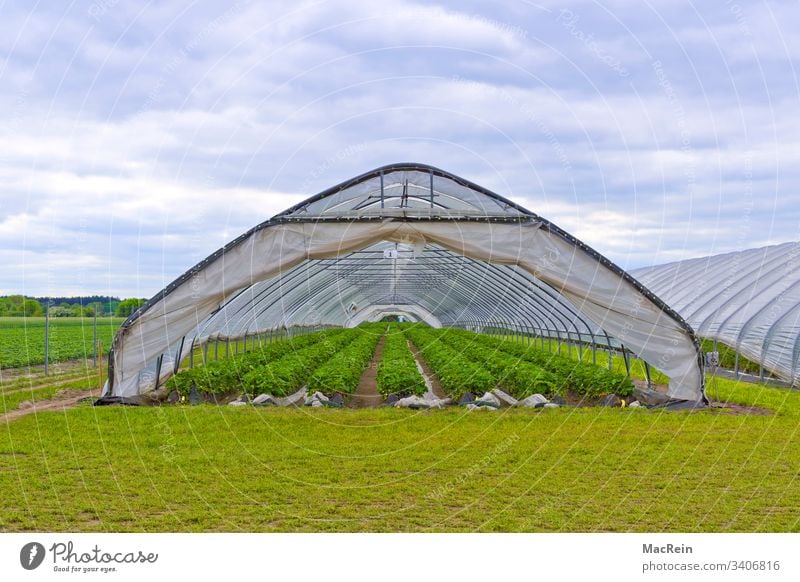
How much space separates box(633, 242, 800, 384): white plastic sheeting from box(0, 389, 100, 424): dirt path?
662 inches

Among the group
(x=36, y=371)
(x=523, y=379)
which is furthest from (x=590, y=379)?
(x=36, y=371)

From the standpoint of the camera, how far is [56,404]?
1591 cm

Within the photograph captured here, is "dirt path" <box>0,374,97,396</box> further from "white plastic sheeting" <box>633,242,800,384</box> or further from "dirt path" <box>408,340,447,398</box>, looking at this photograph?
"white plastic sheeting" <box>633,242,800,384</box>

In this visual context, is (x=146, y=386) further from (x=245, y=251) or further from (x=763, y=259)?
(x=763, y=259)

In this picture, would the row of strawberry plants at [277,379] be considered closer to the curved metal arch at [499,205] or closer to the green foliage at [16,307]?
the curved metal arch at [499,205]

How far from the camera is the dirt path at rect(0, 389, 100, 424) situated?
14.4 m

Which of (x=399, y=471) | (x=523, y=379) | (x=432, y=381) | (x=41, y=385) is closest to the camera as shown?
(x=399, y=471)

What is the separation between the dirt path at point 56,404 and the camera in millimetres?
14398

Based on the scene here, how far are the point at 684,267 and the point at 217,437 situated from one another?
28.6m

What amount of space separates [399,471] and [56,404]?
9.67 metres

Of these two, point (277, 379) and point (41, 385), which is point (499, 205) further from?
point (41, 385)

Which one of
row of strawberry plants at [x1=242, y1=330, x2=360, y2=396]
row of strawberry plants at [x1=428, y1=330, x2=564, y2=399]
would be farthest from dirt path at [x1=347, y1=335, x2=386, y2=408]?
row of strawberry plants at [x1=428, y1=330, x2=564, y2=399]
